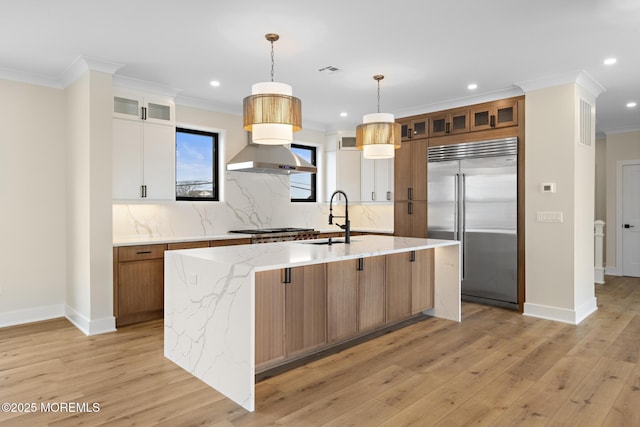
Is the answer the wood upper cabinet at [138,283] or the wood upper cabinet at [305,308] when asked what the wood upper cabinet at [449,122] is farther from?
the wood upper cabinet at [138,283]

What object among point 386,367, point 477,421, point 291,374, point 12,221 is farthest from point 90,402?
point 12,221

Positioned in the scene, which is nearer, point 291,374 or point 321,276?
point 291,374

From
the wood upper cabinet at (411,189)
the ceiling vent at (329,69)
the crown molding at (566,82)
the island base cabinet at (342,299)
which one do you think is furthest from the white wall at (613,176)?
the island base cabinet at (342,299)

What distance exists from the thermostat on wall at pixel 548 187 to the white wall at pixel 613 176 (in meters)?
3.82

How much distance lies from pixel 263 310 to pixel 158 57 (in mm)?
2562

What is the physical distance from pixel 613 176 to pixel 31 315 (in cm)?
886

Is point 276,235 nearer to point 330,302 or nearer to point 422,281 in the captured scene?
point 422,281

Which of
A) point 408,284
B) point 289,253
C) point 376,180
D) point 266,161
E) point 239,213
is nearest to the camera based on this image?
point 289,253

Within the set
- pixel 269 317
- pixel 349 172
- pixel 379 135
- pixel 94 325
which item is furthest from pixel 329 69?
pixel 94 325

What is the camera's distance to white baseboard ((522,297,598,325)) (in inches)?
173

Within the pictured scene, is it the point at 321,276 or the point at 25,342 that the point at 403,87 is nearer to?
the point at 321,276

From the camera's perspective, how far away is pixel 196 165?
18.5ft

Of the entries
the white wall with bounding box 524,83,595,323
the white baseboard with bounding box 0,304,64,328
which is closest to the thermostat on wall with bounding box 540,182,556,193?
the white wall with bounding box 524,83,595,323

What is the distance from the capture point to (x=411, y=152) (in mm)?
5883
